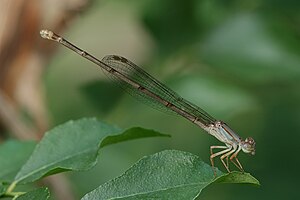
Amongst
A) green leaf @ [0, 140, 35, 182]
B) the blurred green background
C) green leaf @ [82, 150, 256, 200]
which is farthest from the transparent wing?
green leaf @ [82, 150, 256, 200]

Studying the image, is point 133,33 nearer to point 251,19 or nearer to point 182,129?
point 182,129

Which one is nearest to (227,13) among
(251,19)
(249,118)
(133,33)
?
(251,19)

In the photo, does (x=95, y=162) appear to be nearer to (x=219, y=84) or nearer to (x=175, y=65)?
(x=219, y=84)

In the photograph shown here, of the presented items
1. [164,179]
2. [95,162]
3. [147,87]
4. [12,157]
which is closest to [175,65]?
[147,87]

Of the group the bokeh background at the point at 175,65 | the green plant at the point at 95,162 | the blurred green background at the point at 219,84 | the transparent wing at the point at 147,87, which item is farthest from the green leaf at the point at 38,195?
the blurred green background at the point at 219,84

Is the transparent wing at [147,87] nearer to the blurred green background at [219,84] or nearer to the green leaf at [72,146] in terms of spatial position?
the blurred green background at [219,84]

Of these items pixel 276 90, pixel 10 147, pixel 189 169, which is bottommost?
pixel 10 147

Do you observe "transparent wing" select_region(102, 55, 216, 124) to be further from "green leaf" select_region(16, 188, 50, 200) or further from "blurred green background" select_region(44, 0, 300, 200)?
"green leaf" select_region(16, 188, 50, 200)
